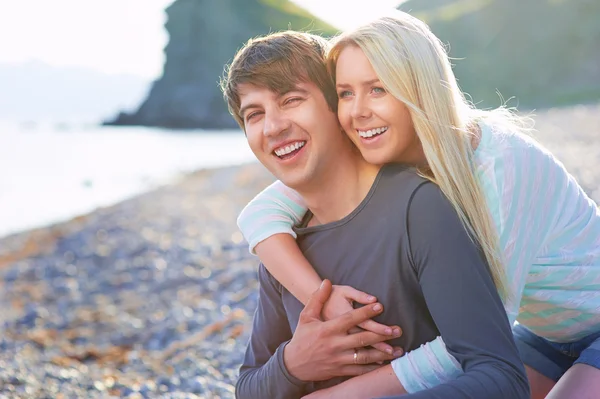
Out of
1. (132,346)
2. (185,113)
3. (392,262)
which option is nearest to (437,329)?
(392,262)

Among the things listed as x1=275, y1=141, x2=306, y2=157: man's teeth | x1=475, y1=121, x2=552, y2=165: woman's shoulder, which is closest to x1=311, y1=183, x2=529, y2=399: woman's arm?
x1=475, y1=121, x2=552, y2=165: woman's shoulder

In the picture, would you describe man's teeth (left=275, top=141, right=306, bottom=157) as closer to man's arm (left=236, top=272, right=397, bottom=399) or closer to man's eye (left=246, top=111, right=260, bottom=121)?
man's eye (left=246, top=111, right=260, bottom=121)

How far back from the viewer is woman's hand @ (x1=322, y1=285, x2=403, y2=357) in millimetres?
2484

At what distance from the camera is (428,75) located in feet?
8.39

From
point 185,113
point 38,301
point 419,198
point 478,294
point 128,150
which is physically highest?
point 185,113

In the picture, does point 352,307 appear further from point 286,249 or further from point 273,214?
point 273,214

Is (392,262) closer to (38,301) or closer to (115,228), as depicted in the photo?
(38,301)

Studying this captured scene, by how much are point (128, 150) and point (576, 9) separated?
3570 centimetres

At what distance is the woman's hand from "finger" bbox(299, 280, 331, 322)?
2cm

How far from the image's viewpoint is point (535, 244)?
258cm

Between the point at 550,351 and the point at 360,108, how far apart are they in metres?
1.34

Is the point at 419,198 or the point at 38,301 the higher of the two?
the point at 419,198

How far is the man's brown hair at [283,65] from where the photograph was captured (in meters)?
2.77

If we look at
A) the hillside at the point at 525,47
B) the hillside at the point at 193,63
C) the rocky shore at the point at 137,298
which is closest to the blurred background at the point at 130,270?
the rocky shore at the point at 137,298
